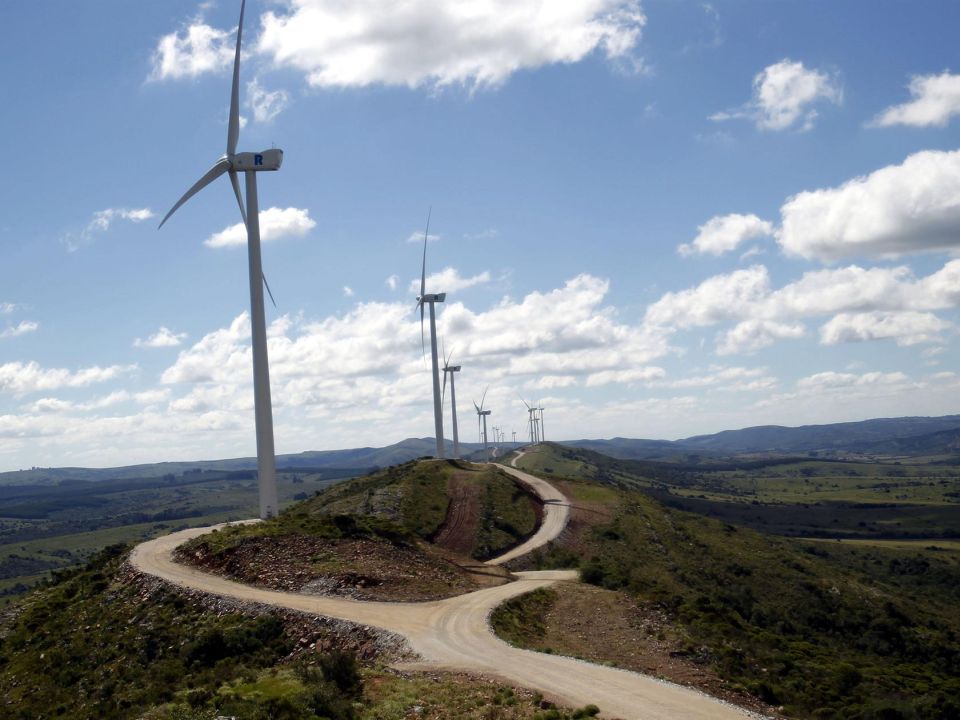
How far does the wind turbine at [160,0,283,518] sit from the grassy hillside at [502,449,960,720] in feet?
100

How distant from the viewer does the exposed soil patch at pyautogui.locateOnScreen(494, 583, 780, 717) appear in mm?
40844

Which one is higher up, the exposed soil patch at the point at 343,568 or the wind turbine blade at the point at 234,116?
the wind turbine blade at the point at 234,116

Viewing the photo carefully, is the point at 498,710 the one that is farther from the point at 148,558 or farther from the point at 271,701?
the point at 148,558

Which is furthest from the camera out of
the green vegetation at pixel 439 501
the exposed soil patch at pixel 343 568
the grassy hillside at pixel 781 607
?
the green vegetation at pixel 439 501

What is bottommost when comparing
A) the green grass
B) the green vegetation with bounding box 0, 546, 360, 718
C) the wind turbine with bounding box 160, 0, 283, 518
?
the green grass

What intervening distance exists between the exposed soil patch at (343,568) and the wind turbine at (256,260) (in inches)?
368

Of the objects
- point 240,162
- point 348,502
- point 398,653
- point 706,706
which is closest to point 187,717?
point 398,653

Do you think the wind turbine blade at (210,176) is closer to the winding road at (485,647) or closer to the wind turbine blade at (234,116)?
the wind turbine blade at (234,116)

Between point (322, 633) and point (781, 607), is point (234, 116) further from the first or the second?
point (781, 607)

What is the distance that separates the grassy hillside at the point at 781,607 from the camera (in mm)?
44156

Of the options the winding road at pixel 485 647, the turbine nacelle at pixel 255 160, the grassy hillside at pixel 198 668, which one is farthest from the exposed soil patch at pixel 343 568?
the turbine nacelle at pixel 255 160

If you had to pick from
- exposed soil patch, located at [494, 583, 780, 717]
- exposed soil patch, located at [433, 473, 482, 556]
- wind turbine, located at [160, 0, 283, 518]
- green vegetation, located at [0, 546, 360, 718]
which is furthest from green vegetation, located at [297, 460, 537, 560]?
green vegetation, located at [0, 546, 360, 718]

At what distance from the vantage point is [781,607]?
85.2m

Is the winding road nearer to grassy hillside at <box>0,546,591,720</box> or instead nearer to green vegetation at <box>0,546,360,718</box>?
grassy hillside at <box>0,546,591,720</box>
